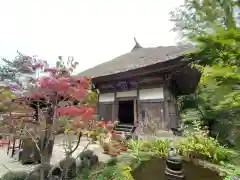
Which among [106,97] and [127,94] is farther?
[106,97]

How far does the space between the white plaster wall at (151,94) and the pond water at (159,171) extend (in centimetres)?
327

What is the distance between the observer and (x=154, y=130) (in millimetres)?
6410

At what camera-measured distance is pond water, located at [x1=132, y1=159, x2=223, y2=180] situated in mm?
4055

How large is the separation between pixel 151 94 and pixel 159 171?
148 inches

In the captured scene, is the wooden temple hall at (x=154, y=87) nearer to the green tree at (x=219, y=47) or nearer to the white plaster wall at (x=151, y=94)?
the white plaster wall at (x=151, y=94)

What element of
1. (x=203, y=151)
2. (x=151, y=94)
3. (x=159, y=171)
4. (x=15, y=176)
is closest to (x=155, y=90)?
(x=151, y=94)

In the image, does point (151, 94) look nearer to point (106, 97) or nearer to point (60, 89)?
point (106, 97)

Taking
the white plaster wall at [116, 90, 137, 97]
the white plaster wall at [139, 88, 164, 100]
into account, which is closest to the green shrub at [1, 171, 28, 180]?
the white plaster wall at [139, 88, 164, 100]

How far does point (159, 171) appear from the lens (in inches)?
168

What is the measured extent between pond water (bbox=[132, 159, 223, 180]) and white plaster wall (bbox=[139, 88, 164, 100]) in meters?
3.27

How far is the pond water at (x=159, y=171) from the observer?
4.05 meters

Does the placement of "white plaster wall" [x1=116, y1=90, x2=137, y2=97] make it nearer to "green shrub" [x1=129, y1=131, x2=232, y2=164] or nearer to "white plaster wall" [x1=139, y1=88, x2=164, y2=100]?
"white plaster wall" [x1=139, y1=88, x2=164, y2=100]

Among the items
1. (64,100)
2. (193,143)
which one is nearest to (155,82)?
(193,143)

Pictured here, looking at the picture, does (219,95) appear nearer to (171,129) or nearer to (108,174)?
(108,174)
